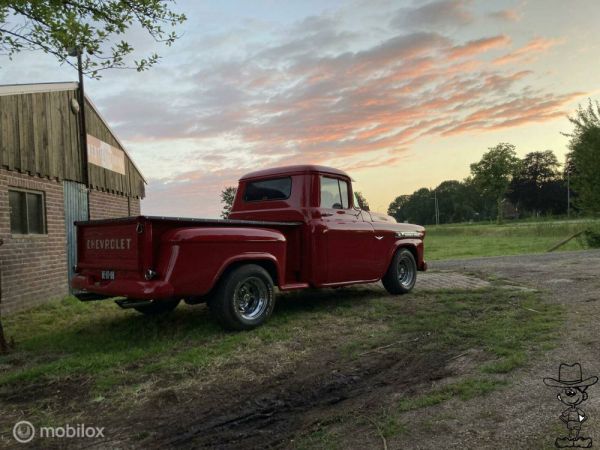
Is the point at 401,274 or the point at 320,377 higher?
the point at 401,274

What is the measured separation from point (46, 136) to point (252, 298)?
683 cm

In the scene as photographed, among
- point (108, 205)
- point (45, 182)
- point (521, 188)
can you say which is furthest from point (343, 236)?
point (521, 188)

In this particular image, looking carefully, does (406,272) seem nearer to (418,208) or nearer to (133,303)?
(133,303)

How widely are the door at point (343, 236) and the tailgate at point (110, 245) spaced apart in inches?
109

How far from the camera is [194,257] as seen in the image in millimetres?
5164

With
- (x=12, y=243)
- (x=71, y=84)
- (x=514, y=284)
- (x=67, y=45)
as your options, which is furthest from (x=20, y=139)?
(x=514, y=284)

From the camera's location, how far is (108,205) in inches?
510

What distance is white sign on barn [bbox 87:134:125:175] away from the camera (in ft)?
39.1

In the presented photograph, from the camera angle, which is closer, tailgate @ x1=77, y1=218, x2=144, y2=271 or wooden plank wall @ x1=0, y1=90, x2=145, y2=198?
tailgate @ x1=77, y1=218, x2=144, y2=271

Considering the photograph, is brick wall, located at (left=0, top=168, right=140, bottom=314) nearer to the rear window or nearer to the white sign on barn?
the white sign on barn

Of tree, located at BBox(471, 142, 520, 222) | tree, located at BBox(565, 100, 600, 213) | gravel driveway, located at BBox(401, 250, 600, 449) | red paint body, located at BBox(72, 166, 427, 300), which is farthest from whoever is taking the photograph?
tree, located at BBox(471, 142, 520, 222)

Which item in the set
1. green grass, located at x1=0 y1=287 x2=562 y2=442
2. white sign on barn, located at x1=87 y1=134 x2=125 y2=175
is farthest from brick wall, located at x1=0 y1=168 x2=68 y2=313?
white sign on barn, located at x1=87 y1=134 x2=125 y2=175

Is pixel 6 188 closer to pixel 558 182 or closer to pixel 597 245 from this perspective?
pixel 597 245

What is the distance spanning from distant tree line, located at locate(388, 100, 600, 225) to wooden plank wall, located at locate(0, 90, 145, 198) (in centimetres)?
770
